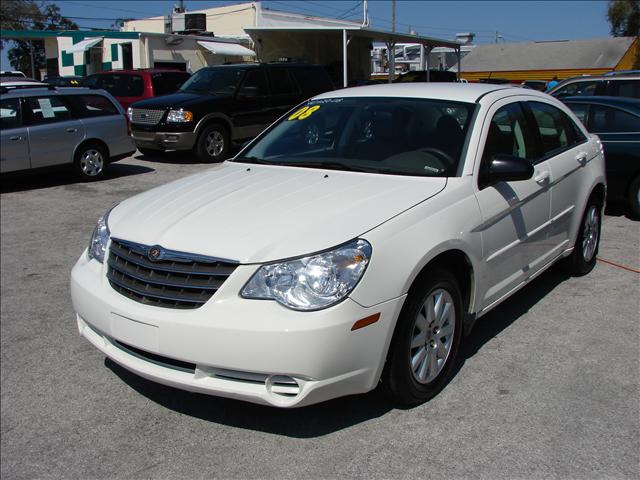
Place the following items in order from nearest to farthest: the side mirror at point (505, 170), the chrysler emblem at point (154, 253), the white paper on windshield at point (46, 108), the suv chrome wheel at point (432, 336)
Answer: the chrysler emblem at point (154, 253)
the suv chrome wheel at point (432, 336)
the side mirror at point (505, 170)
the white paper on windshield at point (46, 108)

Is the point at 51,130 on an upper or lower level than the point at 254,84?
lower

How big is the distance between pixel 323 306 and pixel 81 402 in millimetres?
1680

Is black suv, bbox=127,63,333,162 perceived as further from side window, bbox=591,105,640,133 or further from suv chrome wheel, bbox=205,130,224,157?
side window, bbox=591,105,640,133

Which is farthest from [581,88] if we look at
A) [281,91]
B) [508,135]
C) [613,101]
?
[508,135]

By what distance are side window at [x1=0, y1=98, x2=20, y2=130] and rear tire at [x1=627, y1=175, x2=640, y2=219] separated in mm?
8830

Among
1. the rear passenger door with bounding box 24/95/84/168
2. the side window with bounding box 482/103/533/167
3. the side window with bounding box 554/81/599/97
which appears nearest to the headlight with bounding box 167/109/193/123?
the rear passenger door with bounding box 24/95/84/168

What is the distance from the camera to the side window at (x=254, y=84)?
13.3 meters

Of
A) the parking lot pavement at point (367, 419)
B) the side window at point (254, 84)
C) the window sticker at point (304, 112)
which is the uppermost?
the side window at point (254, 84)

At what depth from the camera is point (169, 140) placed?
12609 mm

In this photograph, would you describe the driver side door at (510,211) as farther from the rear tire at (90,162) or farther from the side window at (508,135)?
the rear tire at (90,162)

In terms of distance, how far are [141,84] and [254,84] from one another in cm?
359

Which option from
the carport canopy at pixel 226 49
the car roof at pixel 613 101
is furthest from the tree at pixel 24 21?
the car roof at pixel 613 101

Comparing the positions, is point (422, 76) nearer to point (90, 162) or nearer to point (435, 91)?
point (90, 162)

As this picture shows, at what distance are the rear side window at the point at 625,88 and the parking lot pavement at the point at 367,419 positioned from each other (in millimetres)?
7773
